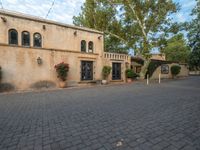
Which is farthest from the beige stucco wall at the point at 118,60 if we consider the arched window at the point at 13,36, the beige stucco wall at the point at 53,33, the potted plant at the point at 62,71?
the arched window at the point at 13,36

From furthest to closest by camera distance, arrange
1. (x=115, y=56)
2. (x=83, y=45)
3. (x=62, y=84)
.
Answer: (x=115, y=56) < (x=83, y=45) < (x=62, y=84)

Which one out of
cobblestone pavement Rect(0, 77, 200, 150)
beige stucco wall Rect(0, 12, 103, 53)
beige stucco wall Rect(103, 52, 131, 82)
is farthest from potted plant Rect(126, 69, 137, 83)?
cobblestone pavement Rect(0, 77, 200, 150)

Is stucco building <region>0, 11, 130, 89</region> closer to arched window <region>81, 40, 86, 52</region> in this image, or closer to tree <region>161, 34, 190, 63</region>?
arched window <region>81, 40, 86, 52</region>

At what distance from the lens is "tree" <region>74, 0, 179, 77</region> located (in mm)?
18875

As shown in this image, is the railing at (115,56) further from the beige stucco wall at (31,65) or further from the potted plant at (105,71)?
the beige stucco wall at (31,65)

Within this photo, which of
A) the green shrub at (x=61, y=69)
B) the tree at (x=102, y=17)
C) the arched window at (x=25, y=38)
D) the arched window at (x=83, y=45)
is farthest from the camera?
the tree at (x=102, y=17)

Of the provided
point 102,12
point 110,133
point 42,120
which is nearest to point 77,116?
point 42,120

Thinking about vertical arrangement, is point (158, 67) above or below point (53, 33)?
below

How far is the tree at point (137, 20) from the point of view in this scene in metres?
18.9

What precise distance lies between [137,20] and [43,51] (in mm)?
12890

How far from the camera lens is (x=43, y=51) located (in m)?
12.9

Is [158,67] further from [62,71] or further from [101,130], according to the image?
[101,130]

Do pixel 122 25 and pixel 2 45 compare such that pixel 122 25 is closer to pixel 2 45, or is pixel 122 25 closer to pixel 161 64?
pixel 161 64

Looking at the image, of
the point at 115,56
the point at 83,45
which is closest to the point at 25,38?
the point at 83,45
